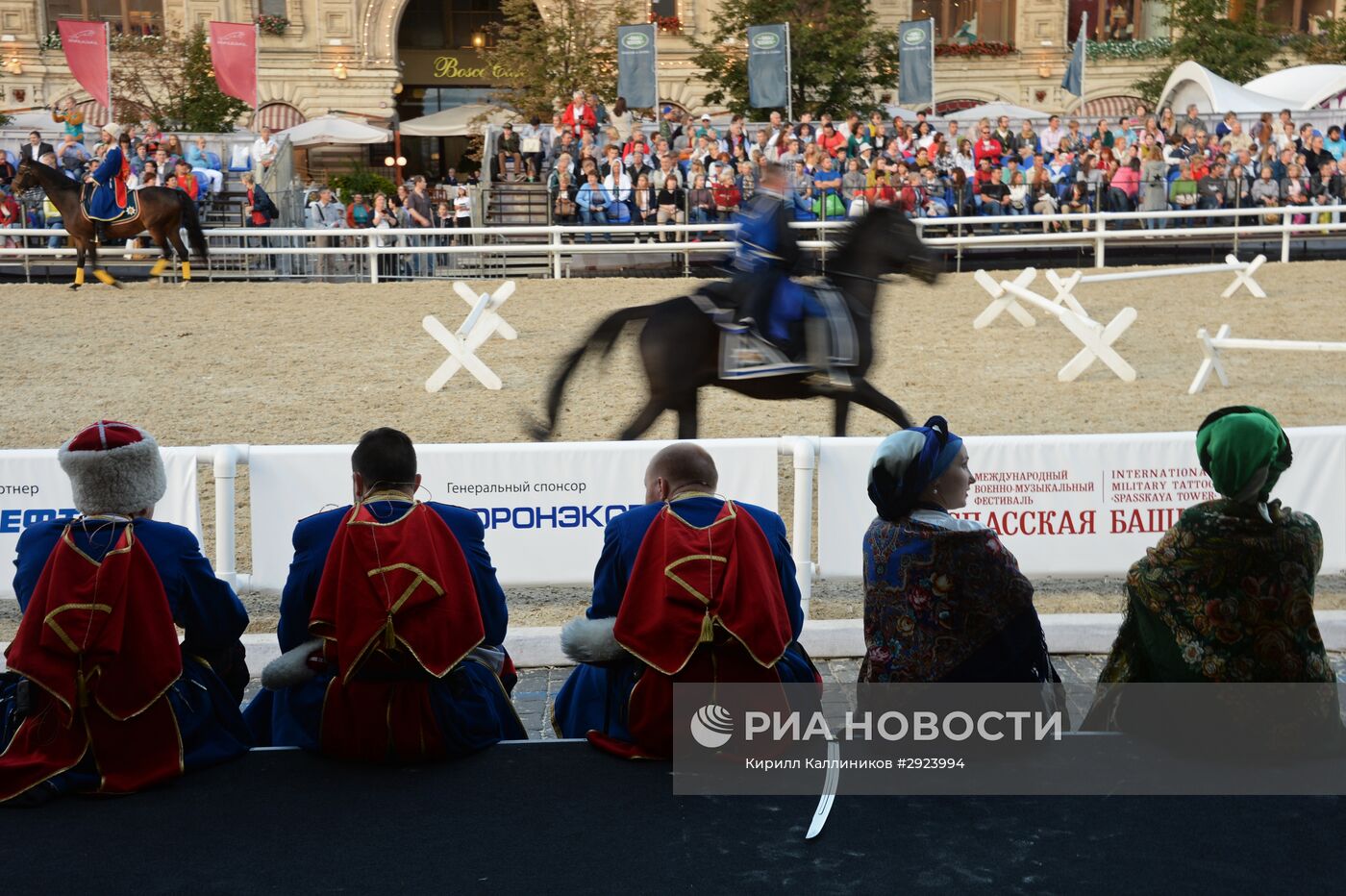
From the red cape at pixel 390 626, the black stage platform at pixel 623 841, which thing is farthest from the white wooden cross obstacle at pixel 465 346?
the black stage platform at pixel 623 841

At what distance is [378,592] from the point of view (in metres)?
4.14

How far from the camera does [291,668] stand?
171 inches

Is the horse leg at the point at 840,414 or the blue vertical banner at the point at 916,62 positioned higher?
the blue vertical banner at the point at 916,62

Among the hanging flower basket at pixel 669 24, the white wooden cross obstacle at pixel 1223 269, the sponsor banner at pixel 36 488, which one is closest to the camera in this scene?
the sponsor banner at pixel 36 488

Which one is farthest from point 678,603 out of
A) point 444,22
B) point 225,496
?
point 444,22

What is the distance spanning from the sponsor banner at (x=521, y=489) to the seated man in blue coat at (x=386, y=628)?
2361 millimetres

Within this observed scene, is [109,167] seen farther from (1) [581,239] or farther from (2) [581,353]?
(2) [581,353]

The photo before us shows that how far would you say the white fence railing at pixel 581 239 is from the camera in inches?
794

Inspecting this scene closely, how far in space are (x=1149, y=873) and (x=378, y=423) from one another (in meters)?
8.95

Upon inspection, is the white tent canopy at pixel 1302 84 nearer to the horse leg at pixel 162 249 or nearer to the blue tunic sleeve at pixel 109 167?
the horse leg at pixel 162 249

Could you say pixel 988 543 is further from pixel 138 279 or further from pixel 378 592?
pixel 138 279

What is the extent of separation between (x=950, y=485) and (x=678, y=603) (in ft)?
2.83

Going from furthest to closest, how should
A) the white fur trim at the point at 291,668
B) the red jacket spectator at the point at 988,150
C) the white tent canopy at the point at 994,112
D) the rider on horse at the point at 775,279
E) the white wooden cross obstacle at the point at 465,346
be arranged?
1. the white tent canopy at the point at 994,112
2. the red jacket spectator at the point at 988,150
3. the white wooden cross obstacle at the point at 465,346
4. the rider on horse at the point at 775,279
5. the white fur trim at the point at 291,668

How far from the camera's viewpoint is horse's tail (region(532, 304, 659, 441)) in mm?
8219
